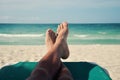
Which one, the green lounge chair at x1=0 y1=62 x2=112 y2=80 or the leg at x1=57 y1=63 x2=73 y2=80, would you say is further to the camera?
the green lounge chair at x1=0 y1=62 x2=112 y2=80

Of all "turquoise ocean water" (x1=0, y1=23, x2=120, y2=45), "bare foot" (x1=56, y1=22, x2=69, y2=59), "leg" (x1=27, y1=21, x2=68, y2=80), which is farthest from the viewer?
"turquoise ocean water" (x1=0, y1=23, x2=120, y2=45)

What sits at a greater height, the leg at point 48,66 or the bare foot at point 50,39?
the leg at point 48,66

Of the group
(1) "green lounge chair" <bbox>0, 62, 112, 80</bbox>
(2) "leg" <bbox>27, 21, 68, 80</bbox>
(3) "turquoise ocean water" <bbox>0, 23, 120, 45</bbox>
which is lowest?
(3) "turquoise ocean water" <bbox>0, 23, 120, 45</bbox>

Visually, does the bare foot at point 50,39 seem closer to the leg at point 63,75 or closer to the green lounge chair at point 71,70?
the green lounge chair at point 71,70

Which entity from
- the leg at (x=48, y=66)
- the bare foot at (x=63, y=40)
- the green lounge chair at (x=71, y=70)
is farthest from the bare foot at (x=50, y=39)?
the leg at (x=48, y=66)

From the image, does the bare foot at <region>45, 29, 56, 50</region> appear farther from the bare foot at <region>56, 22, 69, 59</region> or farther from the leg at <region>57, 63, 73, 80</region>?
the leg at <region>57, 63, 73, 80</region>

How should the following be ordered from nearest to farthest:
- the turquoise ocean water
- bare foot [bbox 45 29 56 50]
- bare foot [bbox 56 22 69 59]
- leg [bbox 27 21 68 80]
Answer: leg [bbox 27 21 68 80] < bare foot [bbox 56 22 69 59] < bare foot [bbox 45 29 56 50] < the turquoise ocean water

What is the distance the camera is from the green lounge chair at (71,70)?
191 cm

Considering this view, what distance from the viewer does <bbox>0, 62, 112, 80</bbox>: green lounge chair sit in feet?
6.28

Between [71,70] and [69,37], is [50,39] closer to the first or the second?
[71,70]

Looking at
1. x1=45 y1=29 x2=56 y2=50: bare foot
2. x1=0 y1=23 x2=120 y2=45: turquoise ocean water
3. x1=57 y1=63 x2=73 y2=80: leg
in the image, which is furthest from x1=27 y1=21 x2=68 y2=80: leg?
x1=0 y1=23 x2=120 y2=45: turquoise ocean water

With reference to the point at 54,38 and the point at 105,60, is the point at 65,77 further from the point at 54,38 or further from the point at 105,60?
the point at 105,60

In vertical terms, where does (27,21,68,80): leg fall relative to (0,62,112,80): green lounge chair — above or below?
above

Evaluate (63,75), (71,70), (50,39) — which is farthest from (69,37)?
(63,75)
